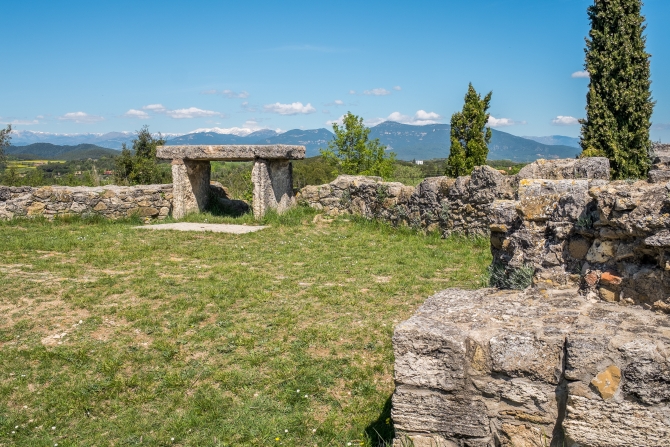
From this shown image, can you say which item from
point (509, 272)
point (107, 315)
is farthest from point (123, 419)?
point (509, 272)

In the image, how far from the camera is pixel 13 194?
1343 cm

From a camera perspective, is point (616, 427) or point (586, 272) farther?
point (586, 272)

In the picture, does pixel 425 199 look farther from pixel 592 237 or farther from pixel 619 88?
pixel 619 88

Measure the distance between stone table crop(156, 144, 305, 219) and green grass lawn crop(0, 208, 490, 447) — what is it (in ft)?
11.0

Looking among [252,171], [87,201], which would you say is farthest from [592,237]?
[87,201]

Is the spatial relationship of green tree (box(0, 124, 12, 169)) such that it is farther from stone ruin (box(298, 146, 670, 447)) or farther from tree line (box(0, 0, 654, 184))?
Result: stone ruin (box(298, 146, 670, 447))

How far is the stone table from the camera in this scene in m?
13.1

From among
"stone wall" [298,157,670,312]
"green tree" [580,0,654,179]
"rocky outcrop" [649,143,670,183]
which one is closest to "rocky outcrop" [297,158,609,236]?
"rocky outcrop" [649,143,670,183]

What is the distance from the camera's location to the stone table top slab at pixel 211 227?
11789 mm

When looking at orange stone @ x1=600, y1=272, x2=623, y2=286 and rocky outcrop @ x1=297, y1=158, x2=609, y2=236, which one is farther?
rocky outcrop @ x1=297, y1=158, x2=609, y2=236

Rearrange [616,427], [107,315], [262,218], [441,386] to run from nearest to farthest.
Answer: [616,427] → [441,386] → [107,315] → [262,218]

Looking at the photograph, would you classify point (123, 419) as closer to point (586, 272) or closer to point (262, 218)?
point (586, 272)

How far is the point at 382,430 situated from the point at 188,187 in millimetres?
10678

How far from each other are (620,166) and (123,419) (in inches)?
705
